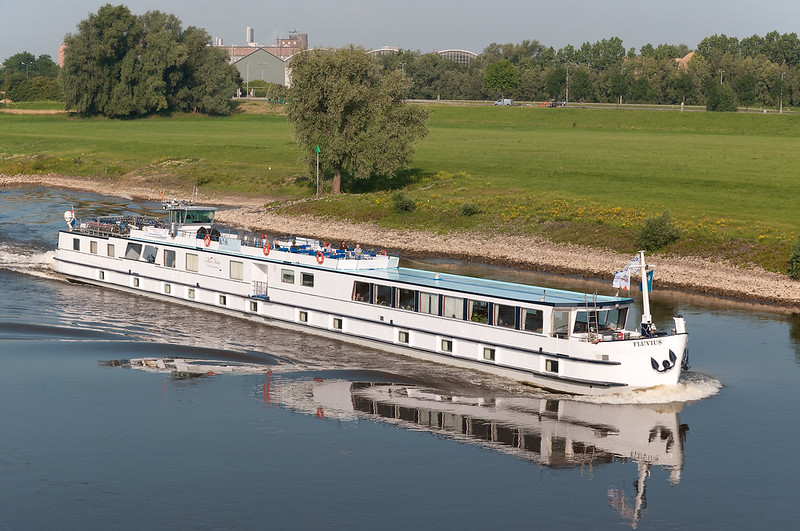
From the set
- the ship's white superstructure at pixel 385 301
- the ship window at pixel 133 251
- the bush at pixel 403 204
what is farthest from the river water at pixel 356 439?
the bush at pixel 403 204

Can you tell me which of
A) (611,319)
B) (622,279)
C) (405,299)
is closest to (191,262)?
(405,299)

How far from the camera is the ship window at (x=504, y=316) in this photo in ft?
130

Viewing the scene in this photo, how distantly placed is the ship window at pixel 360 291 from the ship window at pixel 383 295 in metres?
0.87

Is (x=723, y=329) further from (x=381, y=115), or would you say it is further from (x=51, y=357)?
(x=381, y=115)

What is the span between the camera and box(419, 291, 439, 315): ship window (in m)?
42.1

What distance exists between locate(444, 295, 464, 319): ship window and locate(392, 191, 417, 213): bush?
1534 inches

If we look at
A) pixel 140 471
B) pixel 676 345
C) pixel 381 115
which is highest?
pixel 381 115

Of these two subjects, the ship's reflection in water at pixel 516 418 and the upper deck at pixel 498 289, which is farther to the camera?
the upper deck at pixel 498 289

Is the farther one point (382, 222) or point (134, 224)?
point (382, 222)

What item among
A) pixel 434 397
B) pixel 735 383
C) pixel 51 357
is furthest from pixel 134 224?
pixel 735 383

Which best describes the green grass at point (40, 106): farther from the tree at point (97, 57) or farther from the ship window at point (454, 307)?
the ship window at point (454, 307)

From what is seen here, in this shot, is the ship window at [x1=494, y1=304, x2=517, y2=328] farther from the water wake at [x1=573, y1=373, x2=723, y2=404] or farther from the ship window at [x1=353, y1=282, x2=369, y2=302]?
the ship window at [x1=353, y1=282, x2=369, y2=302]

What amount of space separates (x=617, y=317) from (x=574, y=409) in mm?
4620

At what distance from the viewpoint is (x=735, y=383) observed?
130 ft
